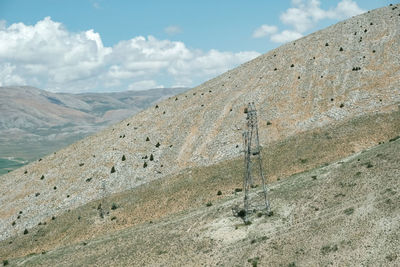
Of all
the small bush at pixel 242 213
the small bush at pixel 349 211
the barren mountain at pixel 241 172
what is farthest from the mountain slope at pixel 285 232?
the small bush at pixel 242 213

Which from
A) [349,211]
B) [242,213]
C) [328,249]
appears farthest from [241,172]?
[328,249]

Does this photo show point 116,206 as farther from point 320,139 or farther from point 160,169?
point 320,139

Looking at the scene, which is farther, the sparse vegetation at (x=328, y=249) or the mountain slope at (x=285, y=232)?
the mountain slope at (x=285, y=232)

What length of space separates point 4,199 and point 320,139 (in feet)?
195

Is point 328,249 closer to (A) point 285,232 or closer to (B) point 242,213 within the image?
(A) point 285,232

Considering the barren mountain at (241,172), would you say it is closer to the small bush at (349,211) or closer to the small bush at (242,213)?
the small bush at (349,211)

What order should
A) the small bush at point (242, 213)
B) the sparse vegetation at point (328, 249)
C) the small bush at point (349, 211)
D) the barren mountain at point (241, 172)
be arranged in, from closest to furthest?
the sparse vegetation at point (328, 249)
the small bush at point (349, 211)
the barren mountain at point (241, 172)
the small bush at point (242, 213)

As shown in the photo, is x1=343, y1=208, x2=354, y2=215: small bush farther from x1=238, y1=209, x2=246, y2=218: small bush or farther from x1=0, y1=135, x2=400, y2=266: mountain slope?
x1=238, y1=209, x2=246, y2=218: small bush

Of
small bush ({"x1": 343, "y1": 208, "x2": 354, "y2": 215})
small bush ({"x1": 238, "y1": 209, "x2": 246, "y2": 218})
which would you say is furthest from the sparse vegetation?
small bush ({"x1": 238, "y1": 209, "x2": 246, "y2": 218})

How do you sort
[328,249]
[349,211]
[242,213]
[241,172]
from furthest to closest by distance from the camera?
[241,172] < [242,213] < [349,211] < [328,249]

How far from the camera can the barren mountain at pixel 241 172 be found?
103 ft

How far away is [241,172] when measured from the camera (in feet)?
180

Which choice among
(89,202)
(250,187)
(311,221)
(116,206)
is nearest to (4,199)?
(89,202)

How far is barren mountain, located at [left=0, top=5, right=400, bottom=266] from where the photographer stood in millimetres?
31484
